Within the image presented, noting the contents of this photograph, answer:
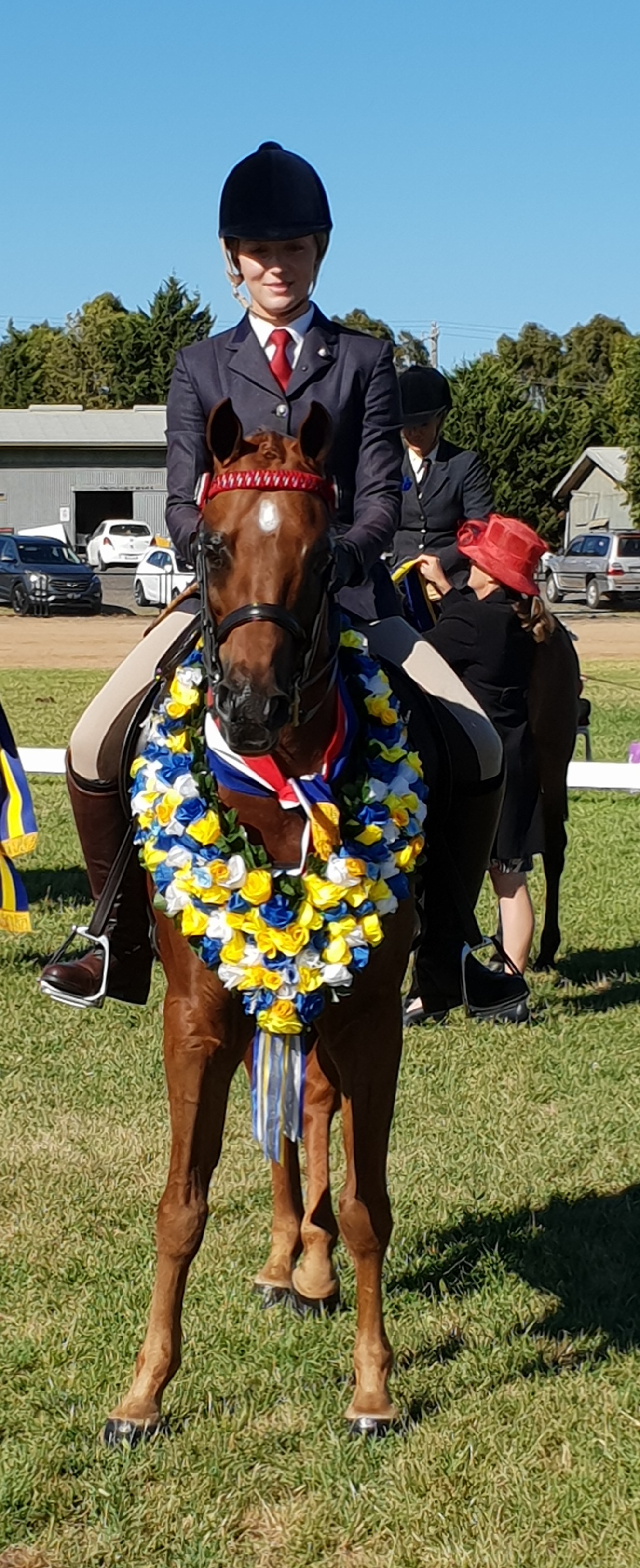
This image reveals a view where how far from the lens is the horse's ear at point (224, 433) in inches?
145

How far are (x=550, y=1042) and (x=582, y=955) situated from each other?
1.76m

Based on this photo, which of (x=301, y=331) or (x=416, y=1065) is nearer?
(x=301, y=331)

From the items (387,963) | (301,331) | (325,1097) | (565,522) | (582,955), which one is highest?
(301,331)

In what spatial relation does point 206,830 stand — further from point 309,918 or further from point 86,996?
point 86,996

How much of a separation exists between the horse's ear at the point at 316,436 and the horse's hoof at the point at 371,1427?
7.94ft

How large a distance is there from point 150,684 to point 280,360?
0.98 meters

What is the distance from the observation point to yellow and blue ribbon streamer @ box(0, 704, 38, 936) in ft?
26.8

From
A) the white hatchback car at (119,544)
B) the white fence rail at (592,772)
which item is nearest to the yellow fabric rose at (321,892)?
the white fence rail at (592,772)

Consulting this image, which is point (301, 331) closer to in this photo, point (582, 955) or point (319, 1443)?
point (319, 1443)

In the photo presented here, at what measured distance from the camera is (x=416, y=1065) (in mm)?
7184

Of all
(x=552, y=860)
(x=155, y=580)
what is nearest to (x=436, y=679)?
(x=552, y=860)

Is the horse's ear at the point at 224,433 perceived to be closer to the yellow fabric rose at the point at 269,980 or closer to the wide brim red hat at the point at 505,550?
the yellow fabric rose at the point at 269,980

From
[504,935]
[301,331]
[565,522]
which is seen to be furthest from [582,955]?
[565,522]

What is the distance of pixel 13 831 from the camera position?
841cm
